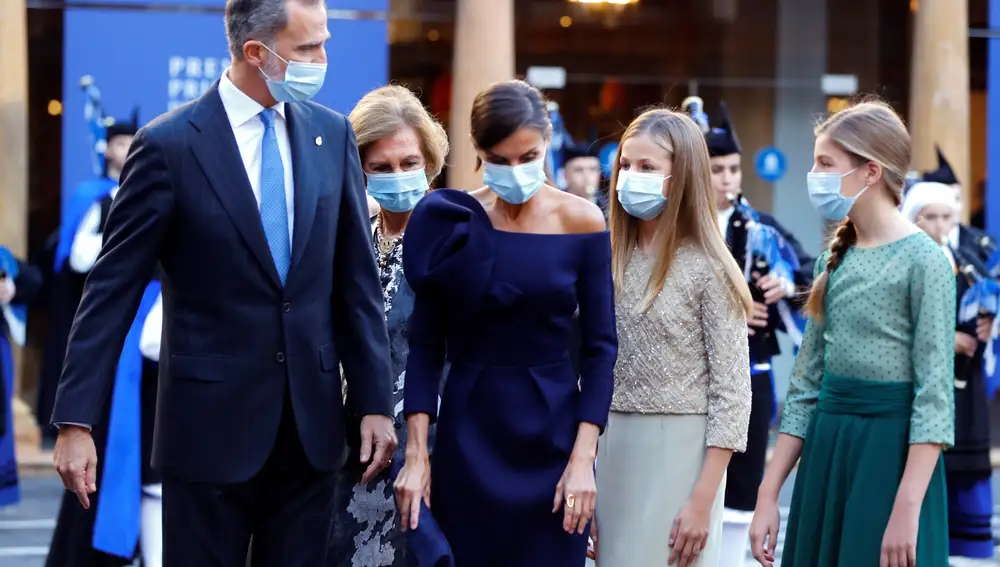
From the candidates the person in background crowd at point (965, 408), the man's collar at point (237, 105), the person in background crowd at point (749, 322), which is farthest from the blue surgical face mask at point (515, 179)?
the person in background crowd at point (965, 408)

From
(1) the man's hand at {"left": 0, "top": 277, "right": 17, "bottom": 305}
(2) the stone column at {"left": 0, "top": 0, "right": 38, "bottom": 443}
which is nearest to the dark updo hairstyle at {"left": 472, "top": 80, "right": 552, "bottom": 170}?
(1) the man's hand at {"left": 0, "top": 277, "right": 17, "bottom": 305}

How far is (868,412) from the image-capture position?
411 centimetres

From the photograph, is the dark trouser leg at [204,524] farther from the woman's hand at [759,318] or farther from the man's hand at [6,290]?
the man's hand at [6,290]

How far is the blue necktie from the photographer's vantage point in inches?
148

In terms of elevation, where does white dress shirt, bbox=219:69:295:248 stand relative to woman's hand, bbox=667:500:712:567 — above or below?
above

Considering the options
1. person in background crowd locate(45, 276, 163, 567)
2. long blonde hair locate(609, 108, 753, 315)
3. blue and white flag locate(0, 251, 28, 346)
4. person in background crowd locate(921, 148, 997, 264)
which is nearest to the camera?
long blonde hair locate(609, 108, 753, 315)

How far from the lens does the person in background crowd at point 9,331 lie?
8.46 metres

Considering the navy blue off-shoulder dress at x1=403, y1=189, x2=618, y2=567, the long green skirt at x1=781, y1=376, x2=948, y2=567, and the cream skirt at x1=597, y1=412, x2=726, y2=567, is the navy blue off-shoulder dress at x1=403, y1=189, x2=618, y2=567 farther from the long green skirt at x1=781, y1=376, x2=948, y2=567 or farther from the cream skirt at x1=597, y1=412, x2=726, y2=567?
the long green skirt at x1=781, y1=376, x2=948, y2=567

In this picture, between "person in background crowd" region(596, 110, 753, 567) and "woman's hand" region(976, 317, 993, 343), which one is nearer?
"person in background crowd" region(596, 110, 753, 567)

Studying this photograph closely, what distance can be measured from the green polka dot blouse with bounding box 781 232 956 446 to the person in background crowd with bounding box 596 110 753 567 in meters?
0.31

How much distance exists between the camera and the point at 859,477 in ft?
13.4

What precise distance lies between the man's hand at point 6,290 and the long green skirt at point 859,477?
18.0 ft

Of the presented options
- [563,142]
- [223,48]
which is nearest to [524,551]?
[563,142]

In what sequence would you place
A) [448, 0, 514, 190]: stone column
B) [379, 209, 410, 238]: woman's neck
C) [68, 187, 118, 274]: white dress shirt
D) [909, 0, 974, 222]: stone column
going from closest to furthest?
[379, 209, 410, 238]: woman's neck → [68, 187, 118, 274]: white dress shirt → [448, 0, 514, 190]: stone column → [909, 0, 974, 222]: stone column
